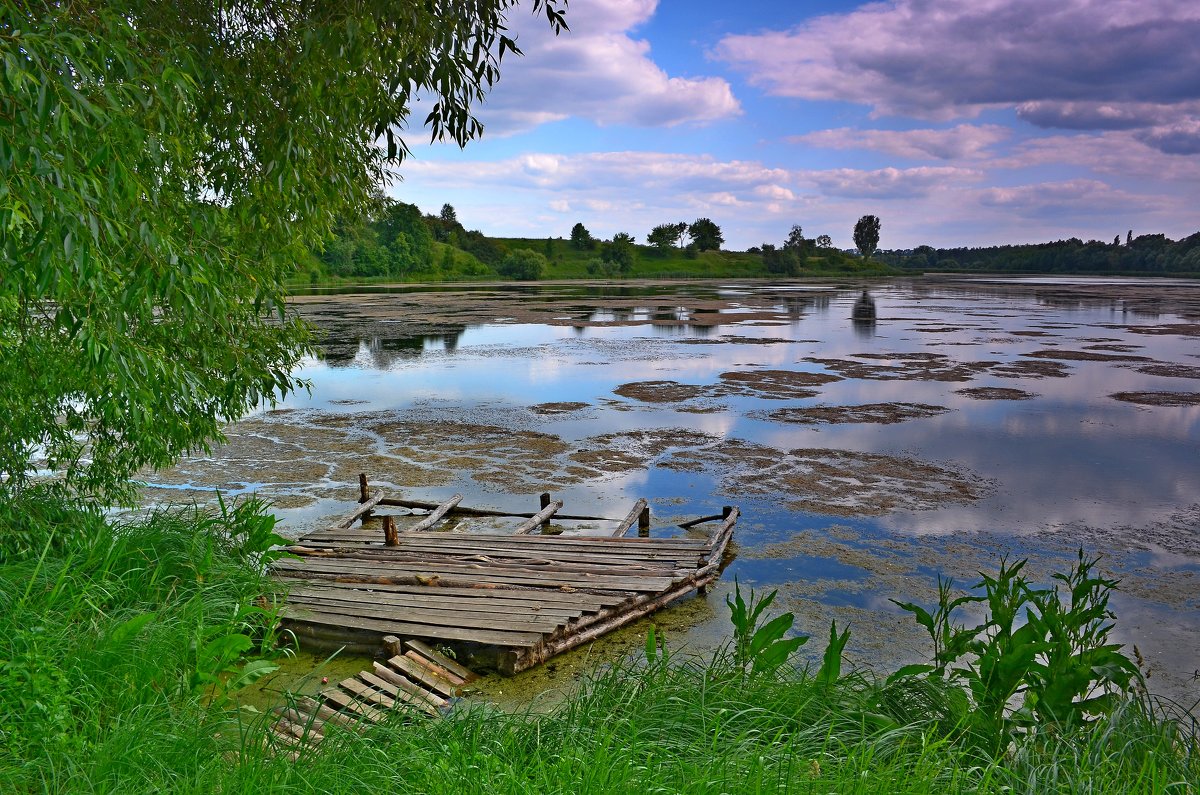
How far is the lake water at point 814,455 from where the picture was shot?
422 inches

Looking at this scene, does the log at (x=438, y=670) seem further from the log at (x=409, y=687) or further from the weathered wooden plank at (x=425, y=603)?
the weathered wooden plank at (x=425, y=603)

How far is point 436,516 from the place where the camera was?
1246cm

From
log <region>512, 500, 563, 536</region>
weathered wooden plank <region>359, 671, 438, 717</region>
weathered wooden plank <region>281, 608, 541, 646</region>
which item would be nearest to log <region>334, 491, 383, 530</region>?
log <region>512, 500, 563, 536</region>

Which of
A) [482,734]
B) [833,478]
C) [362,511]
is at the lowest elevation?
[833,478]

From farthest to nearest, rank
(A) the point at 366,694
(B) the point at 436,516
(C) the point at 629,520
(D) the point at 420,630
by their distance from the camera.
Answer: (B) the point at 436,516
(C) the point at 629,520
(D) the point at 420,630
(A) the point at 366,694

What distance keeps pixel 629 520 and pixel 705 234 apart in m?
160

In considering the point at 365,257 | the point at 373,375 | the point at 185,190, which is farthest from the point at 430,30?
the point at 365,257

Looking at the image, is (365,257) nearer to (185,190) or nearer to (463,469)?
(463,469)

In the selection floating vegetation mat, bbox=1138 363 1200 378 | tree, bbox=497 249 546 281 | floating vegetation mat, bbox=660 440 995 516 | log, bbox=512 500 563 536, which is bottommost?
floating vegetation mat, bbox=660 440 995 516

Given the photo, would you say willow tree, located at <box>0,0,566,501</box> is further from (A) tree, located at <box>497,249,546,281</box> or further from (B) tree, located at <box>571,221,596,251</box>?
(B) tree, located at <box>571,221,596,251</box>

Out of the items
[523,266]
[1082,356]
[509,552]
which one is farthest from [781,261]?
[509,552]

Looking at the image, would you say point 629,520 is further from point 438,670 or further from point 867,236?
point 867,236

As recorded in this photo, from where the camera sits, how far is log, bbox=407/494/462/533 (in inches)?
469

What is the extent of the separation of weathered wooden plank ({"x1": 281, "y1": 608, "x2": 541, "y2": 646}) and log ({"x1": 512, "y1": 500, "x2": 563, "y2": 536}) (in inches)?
141
